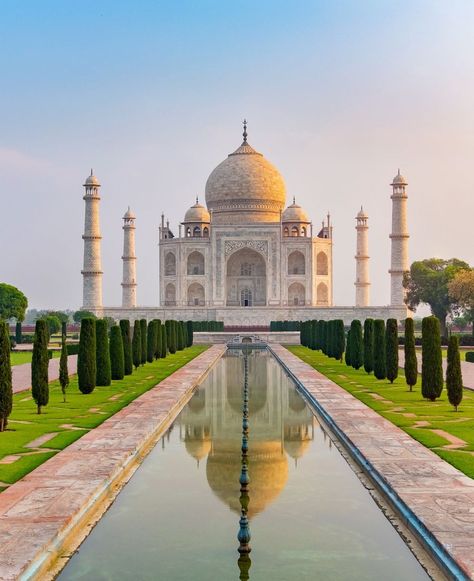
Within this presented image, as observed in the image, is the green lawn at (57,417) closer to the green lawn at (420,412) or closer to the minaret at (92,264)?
the green lawn at (420,412)

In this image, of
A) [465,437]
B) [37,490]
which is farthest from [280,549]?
[465,437]

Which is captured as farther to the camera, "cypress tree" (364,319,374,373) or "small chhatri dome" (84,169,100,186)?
"small chhatri dome" (84,169,100,186)

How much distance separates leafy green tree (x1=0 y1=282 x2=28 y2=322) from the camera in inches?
1344

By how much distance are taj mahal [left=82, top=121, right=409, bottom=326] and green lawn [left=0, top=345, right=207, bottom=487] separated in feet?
79.6

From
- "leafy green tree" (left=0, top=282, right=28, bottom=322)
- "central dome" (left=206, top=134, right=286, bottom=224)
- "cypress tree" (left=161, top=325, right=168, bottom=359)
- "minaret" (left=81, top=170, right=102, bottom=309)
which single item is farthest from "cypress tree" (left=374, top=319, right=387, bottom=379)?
"central dome" (left=206, top=134, right=286, bottom=224)

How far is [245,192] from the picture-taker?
4656cm

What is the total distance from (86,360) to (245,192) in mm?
34146

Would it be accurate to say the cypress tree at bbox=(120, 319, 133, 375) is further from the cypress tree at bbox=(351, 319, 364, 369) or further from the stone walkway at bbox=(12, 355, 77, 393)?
the cypress tree at bbox=(351, 319, 364, 369)

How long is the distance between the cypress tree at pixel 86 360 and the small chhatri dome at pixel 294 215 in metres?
34.5

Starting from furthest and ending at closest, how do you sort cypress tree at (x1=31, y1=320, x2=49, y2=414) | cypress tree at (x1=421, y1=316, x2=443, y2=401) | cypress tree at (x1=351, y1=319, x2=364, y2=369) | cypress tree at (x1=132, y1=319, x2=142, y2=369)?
1. cypress tree at (x1=132, y1=319, x2=142, y2=369)
2. cypress tree at (x1=351, y1=319, x2=364, y2=369)
3. cypress tree at (x1=421, y1=316, x2=443, y2=401)
4. cypress tree at (x1=31, y1=320, x2=49, y2=414)

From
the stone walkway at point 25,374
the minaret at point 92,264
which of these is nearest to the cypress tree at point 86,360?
the stone walkway at point 25,374

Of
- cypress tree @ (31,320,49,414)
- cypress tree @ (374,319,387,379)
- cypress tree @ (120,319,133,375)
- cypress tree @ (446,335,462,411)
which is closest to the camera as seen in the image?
cypress tree @ (31,320,49,414)

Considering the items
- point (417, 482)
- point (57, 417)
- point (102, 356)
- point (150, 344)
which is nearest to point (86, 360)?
point (102, 356)

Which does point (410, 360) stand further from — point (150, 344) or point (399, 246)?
point (399, 246)
